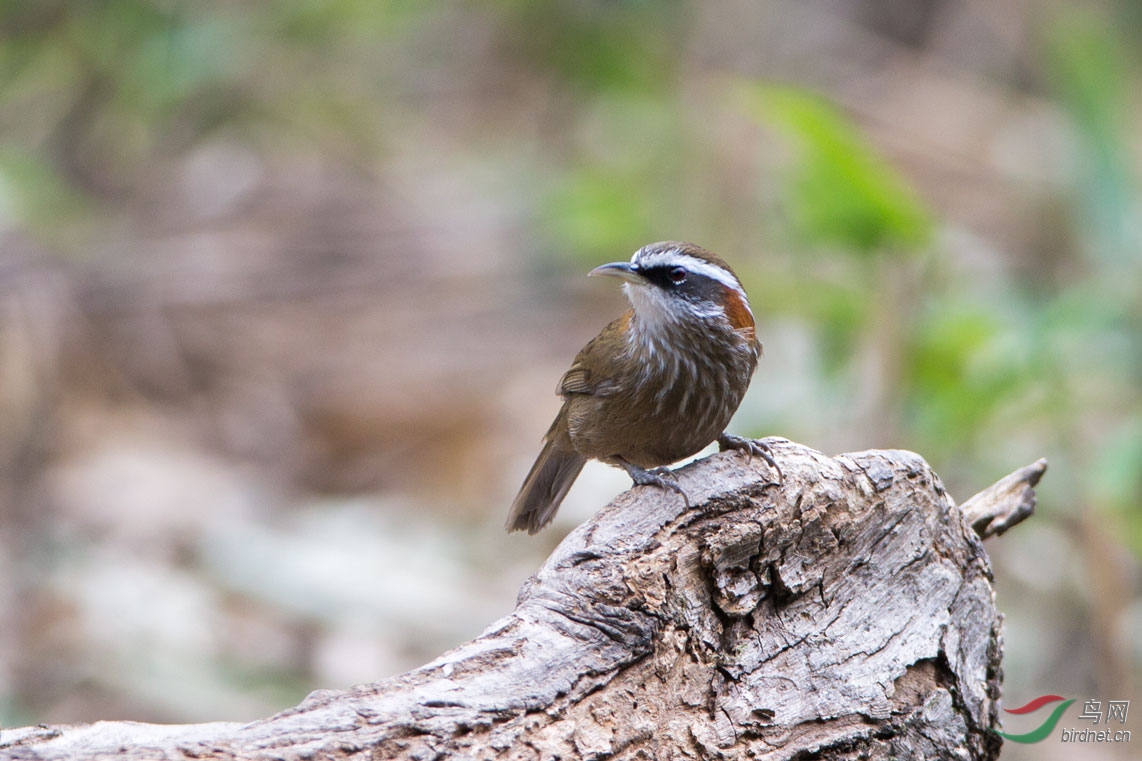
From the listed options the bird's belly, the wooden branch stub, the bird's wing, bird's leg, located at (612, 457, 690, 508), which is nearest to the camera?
bird's leg, located at (612, 457, 690, 508)

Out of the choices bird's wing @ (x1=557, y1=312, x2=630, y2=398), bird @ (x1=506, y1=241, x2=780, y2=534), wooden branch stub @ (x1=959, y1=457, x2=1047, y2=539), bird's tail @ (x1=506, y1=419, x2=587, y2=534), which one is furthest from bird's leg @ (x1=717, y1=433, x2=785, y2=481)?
bird's tail @ (x1=506, y1=419, x2=587, y2=534)

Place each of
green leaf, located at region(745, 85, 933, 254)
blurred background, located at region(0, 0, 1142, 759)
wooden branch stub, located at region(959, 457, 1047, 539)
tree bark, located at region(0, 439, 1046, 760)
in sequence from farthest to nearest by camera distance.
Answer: blurred background, located at region(0, 0, 1142, 759) < green leaf, located at region(745, 85, 933, 254) < wooden branch stub, located at region(959, 457, 1047, 539) < tree bark, located at region(0, 439, 1046, 760)

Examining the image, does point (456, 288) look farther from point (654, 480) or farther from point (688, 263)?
point (654, 480)

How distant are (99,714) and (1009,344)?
188 inches

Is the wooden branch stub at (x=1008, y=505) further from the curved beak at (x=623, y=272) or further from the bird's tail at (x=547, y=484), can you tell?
the bird's tail at (x=547, y=484)

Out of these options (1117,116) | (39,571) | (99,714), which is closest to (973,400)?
(1117,116)

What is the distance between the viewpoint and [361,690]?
2.80 meters

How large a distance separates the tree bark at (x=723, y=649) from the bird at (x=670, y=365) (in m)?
0.52

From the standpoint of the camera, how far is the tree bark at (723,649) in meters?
2.72

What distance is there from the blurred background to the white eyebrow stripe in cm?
134

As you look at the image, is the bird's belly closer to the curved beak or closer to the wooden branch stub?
the curved beak

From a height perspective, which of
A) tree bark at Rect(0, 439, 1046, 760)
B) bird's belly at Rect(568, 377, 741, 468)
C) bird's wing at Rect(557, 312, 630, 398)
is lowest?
tree bark at Rect(0, 439, 1046, 760)

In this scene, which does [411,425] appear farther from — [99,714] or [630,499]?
[630,499]

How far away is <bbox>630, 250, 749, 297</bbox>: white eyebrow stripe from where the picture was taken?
4324mm
